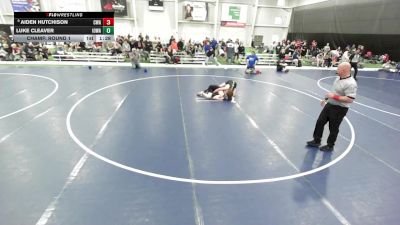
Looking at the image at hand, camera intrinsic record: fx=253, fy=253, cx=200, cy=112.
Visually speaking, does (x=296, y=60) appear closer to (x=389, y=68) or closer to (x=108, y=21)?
(x=389, y=68)

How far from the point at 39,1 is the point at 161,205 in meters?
28.1

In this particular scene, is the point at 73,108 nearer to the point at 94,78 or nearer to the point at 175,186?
the point at 94,78

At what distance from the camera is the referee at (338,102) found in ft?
16.8

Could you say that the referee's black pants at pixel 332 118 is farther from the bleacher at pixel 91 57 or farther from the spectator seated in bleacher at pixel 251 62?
the bleacher at pixel 91 57

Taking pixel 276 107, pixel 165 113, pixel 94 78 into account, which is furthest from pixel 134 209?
pixel 94 78

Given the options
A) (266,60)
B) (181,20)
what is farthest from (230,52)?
(181,20)

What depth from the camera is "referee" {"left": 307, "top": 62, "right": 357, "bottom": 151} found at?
5105mm

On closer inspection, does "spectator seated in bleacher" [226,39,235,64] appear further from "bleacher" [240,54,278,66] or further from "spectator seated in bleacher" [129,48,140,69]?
"spectator seated in bleacher" [129,48,140,69]

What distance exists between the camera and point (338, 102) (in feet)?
17.4

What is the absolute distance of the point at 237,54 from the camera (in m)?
19.5

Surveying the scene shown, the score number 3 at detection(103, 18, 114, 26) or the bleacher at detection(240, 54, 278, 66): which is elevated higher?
the score number 3 at detection(103, 18, 114, 26)

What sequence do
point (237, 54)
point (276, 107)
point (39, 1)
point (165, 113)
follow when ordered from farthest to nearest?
point (39, 1)
point (237, 54)
point (276, 107)
point (165, 113)
